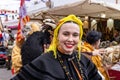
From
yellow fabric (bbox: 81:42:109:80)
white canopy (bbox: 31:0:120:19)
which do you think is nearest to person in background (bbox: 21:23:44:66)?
yellow fabric (bbox: 81:42:109:80)

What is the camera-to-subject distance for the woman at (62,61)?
2619 millimetres

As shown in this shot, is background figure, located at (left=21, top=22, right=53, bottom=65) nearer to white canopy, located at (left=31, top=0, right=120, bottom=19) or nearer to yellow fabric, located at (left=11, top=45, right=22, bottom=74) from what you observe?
yellow fabric, located at (left=11, top=45, right=22, bottom=74)

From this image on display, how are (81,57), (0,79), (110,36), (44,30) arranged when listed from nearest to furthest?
1. (81,57)
2. (44,30)
3. (0,79)
4. (110,36)

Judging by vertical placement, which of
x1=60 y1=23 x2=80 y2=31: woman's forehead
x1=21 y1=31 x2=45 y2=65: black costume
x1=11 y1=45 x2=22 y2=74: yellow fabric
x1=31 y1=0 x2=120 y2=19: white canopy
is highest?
x1=60 y1=23 x2=80 y2=31: woman's forehead

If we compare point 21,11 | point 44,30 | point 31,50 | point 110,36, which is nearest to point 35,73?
point 31,50

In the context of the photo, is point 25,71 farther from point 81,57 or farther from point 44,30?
point 44,30

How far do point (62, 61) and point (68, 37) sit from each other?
0.20 meters

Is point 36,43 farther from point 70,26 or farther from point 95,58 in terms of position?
point 70,26

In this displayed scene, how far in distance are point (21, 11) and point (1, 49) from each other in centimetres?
834

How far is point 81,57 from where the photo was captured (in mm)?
2818

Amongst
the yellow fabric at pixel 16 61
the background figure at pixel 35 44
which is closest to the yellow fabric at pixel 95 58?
the background figure at pixel 35 44

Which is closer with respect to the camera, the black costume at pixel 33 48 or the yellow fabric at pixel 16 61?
the black costume at pixel 33 48

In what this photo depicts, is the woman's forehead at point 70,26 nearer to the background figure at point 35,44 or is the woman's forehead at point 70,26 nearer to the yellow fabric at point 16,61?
the background figure at point 35,44

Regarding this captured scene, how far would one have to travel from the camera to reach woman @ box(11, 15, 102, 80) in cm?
262
